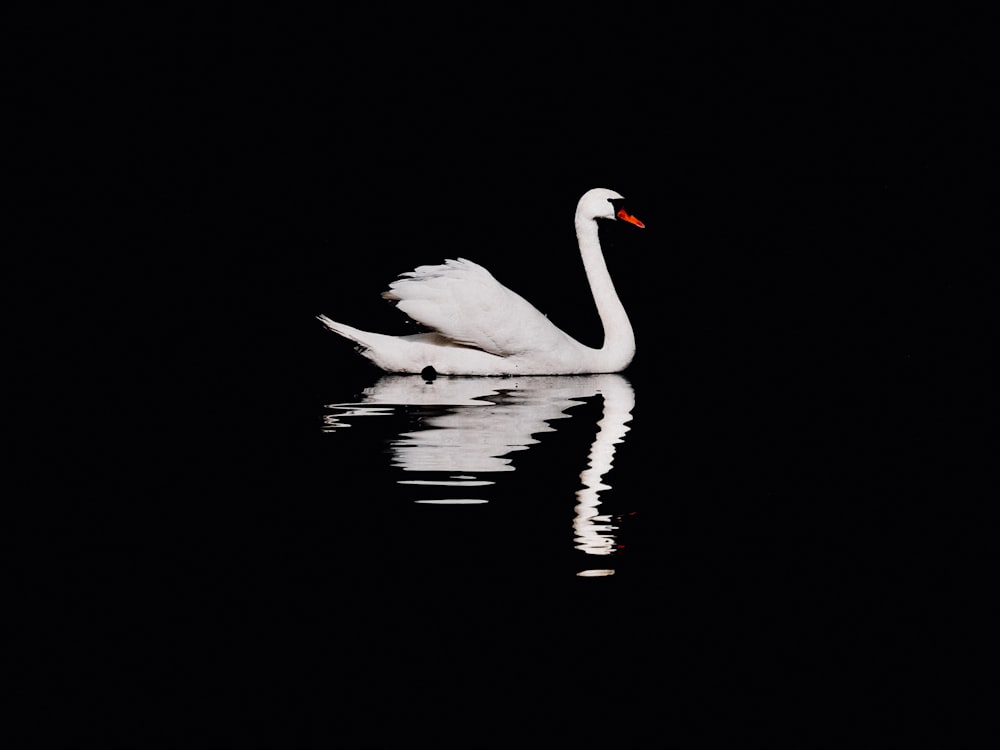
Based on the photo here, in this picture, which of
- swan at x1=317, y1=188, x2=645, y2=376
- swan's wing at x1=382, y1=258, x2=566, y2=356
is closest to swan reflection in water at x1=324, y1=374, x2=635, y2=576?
swan at x1=317, y1=188, x2=645, y2=376

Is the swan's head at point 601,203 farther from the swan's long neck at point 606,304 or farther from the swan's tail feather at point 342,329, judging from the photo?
the swan's tail feather at point 342,329

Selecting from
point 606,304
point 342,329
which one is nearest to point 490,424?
point 342,329

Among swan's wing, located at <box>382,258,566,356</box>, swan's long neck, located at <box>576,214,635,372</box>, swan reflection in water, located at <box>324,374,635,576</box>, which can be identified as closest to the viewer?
swan reflection in water, located at <box>324,374,635,576</box>

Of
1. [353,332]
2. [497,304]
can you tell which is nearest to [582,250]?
[497,304]

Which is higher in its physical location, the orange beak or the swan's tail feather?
the orange beak

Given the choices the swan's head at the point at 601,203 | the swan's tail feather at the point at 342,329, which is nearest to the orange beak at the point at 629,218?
the swan's head at the point at 601,203

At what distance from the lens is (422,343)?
27.0 feet

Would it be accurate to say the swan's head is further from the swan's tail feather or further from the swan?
the swan's tail feather

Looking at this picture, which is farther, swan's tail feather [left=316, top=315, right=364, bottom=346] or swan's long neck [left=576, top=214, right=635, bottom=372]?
swan's long neck [left=576, top=214, right=635, bottom=372]

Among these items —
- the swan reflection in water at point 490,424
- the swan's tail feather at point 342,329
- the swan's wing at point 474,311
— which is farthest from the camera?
the swan's tail feather at point 342,329

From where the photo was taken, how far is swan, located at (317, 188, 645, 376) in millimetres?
7965

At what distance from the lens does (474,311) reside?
795 centimetres

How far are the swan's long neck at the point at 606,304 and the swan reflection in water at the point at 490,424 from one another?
14cm

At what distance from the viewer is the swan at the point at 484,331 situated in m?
7.96
